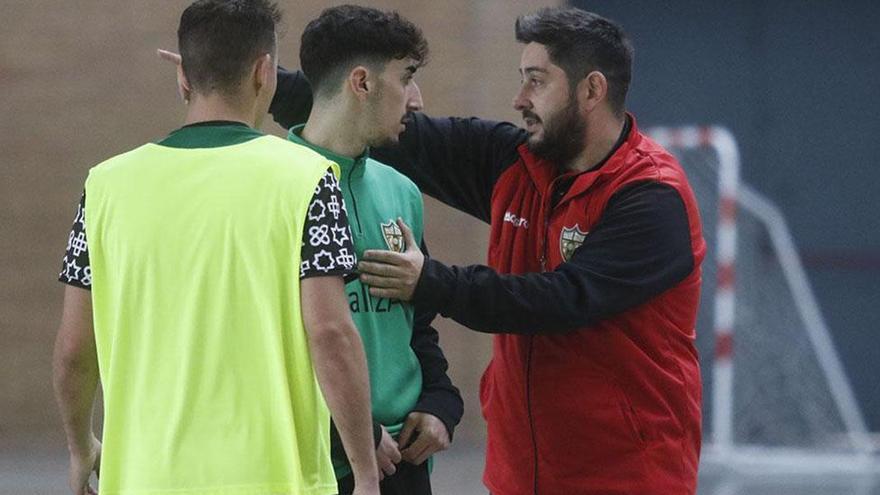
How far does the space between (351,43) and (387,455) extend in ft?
3.30

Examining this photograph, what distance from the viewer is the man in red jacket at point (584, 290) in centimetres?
390

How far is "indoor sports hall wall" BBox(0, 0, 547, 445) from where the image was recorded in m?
8.92

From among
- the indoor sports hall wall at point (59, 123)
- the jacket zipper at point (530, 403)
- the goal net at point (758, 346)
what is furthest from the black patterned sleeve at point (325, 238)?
the goal net at point (758, 346)

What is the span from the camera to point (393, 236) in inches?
151

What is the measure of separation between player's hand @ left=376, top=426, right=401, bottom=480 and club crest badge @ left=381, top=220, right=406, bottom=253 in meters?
0.44

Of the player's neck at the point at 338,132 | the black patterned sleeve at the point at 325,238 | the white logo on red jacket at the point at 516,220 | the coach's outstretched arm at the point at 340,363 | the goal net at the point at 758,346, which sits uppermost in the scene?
Result: the player's neck at the point at 338,132

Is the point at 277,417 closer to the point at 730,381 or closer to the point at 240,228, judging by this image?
the point at 240,228

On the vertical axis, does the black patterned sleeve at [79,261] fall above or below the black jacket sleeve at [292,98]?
below

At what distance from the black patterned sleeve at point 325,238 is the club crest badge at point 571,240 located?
982 millimetres

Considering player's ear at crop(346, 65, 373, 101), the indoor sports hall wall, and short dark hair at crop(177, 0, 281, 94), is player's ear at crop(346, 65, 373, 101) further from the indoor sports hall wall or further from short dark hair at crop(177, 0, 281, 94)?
the indoor sports hall wall

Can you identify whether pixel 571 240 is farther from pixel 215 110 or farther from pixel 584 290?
pixel 215 110

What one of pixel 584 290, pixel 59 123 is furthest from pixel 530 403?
pixel 59 123

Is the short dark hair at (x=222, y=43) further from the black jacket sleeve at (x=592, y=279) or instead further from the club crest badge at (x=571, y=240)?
the club crest badge at (x=571, y=240)

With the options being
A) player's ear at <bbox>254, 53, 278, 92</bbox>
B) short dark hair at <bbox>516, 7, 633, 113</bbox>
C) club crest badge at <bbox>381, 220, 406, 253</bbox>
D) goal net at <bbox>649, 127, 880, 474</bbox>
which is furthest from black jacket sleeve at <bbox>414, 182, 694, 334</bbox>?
goal net at <bbox>649, 127, 880, 474</bbox>
